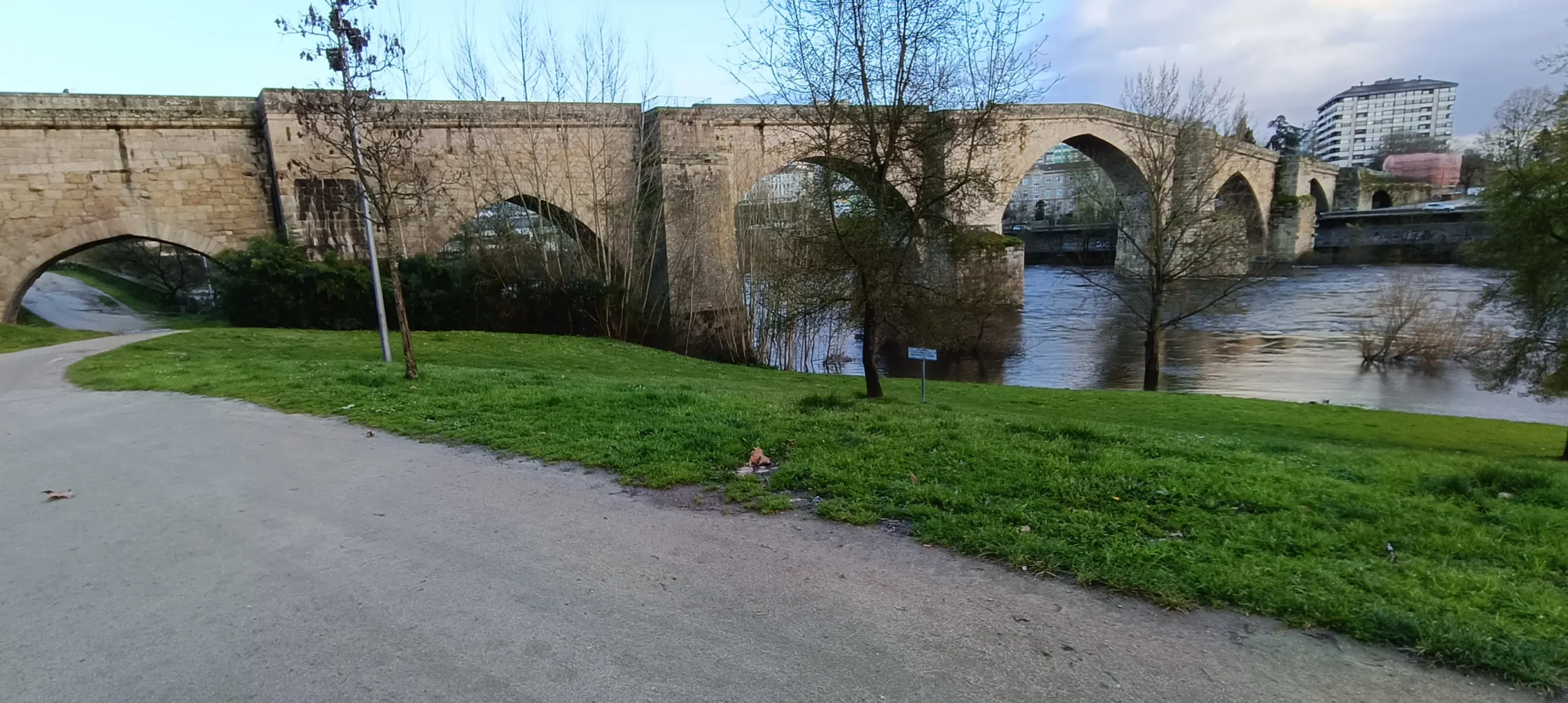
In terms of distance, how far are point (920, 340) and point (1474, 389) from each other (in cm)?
1864

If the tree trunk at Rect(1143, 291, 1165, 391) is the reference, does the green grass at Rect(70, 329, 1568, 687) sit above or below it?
above

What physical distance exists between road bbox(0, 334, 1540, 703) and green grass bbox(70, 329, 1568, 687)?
0.25m

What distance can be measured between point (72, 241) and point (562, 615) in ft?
77.3

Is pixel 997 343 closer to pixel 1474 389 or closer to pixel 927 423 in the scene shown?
pixel 1474 389

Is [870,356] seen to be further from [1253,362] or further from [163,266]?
[163,266]

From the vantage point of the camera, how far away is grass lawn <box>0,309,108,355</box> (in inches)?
613

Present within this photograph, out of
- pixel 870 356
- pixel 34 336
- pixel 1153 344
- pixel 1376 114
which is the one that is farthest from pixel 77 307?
pixel 1376 114

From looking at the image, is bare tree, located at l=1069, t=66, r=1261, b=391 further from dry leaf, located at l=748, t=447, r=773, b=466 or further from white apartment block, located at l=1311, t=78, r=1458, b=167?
white apartment block, located at l=1311, t=78, r=1458, b=167

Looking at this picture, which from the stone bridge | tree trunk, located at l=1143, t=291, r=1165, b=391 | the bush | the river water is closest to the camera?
the stone bridge

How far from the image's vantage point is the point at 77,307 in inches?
1168

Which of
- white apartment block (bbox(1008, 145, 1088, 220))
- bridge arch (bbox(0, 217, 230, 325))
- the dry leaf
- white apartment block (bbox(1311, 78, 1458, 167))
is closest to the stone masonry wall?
bridge arch (bbox(0, 217, 230, 325))

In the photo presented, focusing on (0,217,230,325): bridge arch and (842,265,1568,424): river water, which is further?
(842,265,1568,424): river water

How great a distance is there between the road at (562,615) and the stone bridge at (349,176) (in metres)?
9.67

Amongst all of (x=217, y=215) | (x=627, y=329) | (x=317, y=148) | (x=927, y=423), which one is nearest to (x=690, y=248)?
(x=627, y=329)
